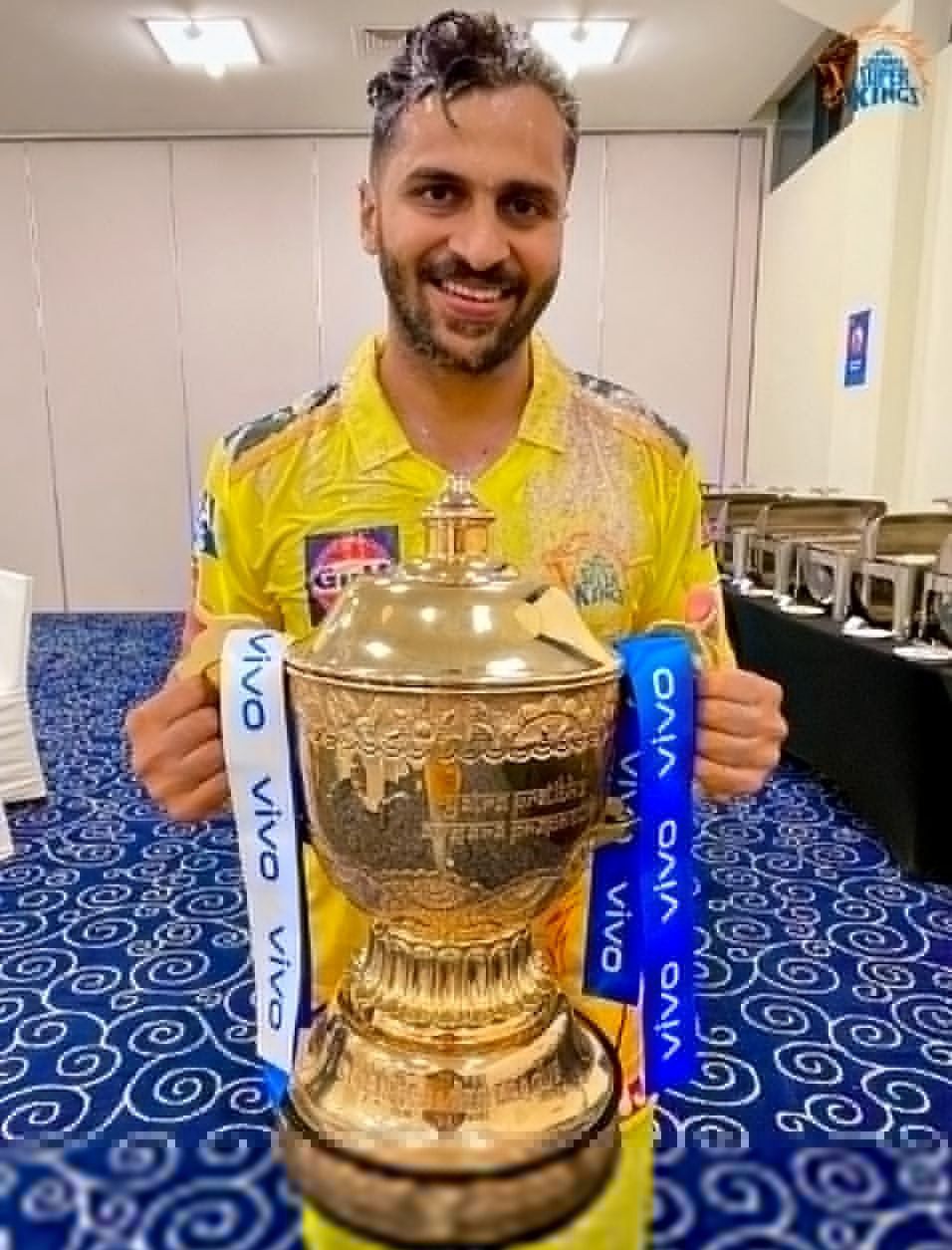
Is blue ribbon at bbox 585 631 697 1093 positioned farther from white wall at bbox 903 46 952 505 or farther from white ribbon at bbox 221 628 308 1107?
white wall at bbox 903 46 952 505

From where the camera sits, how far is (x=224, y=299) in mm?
6547

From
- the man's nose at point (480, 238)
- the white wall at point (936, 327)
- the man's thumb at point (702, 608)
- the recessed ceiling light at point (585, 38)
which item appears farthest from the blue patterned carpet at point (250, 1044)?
the recessed ceiling light at point (585, 38)

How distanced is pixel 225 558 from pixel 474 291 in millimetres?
294

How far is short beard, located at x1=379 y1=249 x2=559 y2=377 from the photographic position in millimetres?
657

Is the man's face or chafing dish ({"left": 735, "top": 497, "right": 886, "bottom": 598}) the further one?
chafing dish ({"left": 735, "top": 497, "right": 886, "bottom": 598})

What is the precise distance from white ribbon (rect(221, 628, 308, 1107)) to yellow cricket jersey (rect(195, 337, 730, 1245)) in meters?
0.29

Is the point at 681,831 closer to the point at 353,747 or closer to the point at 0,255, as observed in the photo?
the point at 353,747

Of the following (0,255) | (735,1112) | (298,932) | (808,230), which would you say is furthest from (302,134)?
(298,932)

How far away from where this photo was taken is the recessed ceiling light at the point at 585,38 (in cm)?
458

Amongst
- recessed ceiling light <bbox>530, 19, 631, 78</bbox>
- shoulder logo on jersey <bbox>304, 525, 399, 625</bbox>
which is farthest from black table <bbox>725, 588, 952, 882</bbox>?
recessed ceiling light <bbox>530, 19, 631, 78</bbox>

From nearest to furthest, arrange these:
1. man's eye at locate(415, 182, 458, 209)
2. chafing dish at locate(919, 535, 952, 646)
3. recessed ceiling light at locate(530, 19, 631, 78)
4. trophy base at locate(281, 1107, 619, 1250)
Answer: trophy base at locate(281, 1107, 619, 1250) → man's eye at locate(415, 182, 458, 209) → chafing dish at locate(919, 535, 952, 646) → recessed ceiling light at locate(530, 19, 631, 78)

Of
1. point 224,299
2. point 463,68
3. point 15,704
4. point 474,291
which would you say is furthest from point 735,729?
point 224,299

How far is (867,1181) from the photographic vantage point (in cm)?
31

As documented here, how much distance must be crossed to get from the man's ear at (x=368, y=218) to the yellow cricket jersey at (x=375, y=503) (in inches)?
4.3
